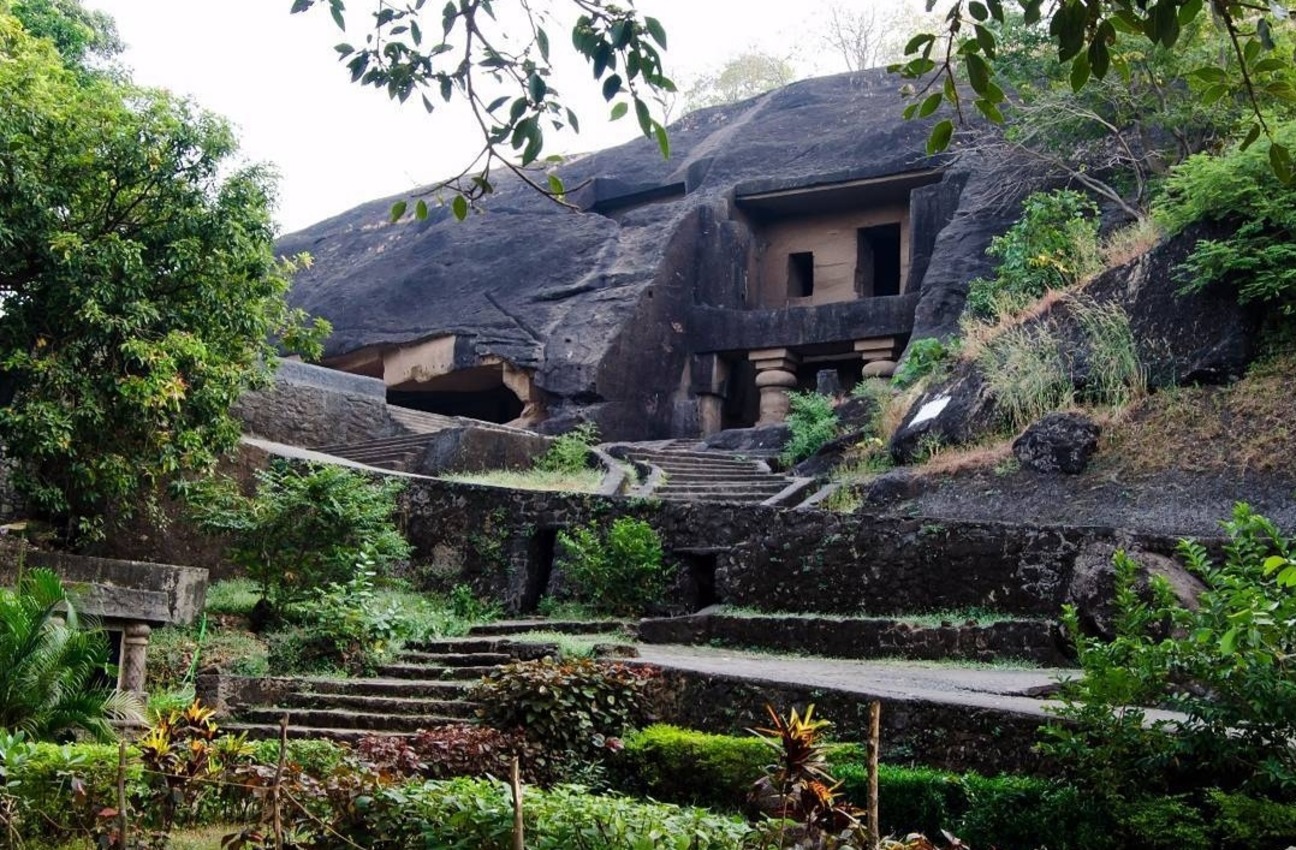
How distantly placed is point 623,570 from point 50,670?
18.5ft

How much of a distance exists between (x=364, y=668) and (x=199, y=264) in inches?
169

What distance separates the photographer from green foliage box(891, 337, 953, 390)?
16.9m

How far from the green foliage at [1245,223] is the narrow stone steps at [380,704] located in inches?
312

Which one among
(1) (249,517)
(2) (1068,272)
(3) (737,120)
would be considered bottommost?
(1) (249,517)

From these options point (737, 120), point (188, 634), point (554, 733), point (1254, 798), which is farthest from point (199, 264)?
point (737, 120)

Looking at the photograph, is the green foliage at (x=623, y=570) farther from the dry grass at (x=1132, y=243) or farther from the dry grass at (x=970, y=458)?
the dry grass at (x=1132, y=243)

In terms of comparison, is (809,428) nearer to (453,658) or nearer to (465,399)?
(453,658)

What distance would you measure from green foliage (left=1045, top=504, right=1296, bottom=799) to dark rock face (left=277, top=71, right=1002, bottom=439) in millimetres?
13569

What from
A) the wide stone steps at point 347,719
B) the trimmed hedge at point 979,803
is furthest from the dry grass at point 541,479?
the trimmed hedge at point 979,803

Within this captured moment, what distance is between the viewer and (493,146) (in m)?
4.54

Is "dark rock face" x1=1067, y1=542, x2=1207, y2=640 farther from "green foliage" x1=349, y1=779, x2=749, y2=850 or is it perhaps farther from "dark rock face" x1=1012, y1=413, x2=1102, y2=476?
"green foliage" x1=349, y1=779, x2=749, y2=850

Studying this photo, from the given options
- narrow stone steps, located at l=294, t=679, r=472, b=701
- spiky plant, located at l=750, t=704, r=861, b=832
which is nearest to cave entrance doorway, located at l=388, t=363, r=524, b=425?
narrow stone steps, located at l=294, t=679, r=472, b=701

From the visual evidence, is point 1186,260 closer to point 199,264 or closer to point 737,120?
point 199,264

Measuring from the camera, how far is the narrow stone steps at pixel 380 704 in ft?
32.2
